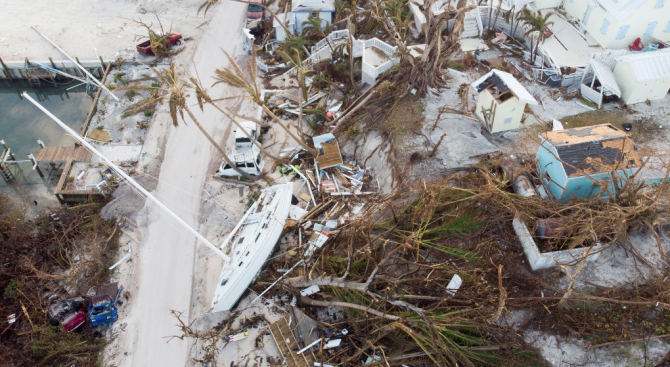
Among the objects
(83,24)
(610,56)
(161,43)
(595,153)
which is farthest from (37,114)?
(610,56)

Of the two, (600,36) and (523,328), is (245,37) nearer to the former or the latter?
(600,36)

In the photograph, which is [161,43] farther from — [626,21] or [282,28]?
[626,21]

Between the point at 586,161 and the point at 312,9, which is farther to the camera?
the point at 312,9

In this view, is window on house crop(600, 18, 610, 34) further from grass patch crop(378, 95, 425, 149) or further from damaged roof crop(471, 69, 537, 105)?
grass patch crop(378, 95, 425, 149)

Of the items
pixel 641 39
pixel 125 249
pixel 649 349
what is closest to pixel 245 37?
pixel 125 249

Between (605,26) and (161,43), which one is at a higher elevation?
(605,26)

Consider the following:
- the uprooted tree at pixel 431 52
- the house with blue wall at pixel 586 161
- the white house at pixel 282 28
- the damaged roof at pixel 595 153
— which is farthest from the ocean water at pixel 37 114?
the damaged roof at pixel 595 153

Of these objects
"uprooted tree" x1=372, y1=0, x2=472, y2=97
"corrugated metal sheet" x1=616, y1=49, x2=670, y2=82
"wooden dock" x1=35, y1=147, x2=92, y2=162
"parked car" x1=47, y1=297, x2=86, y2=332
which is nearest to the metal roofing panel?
"corrugated metal sheet" x1=616, y1=49, x2=670, y2=82

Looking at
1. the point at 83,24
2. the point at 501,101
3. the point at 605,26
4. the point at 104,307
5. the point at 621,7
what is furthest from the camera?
the point at 83,24
